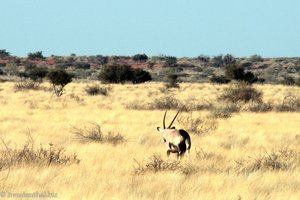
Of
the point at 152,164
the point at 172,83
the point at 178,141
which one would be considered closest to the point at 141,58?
the point at 172,83

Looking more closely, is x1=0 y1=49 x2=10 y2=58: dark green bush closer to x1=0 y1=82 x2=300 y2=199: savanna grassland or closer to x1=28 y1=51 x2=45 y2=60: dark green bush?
x1=28 y1=51 x2=45 y2=60: dark green bush

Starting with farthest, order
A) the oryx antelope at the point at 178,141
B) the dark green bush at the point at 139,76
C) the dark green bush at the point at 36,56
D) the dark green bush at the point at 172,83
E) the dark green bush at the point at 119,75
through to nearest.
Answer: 1. the dark green bush at the point at 36,56
2. the dark green bush at the point at 139,76
3. the dark green bush at the point at 119,75
4. the dark green bush at the point at 172,83
5. the oryx antelope at the point at 178,141

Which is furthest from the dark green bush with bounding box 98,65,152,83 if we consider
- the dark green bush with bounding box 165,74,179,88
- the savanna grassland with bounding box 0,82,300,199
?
the savanna grassland with bounding box 0,82,300,199

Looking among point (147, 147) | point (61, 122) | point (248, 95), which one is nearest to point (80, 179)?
point (147, 147)

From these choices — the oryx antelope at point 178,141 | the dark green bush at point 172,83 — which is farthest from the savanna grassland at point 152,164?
the dark green bush at point 172,83

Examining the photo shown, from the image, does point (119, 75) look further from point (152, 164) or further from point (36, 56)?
point (36, 56)

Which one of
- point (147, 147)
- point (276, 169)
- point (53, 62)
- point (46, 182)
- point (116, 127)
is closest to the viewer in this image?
point (46, 182)

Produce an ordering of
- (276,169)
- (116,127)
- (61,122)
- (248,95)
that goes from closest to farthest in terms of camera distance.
Answer: (276,169)
(116,127)
(61,122)
(248,95)

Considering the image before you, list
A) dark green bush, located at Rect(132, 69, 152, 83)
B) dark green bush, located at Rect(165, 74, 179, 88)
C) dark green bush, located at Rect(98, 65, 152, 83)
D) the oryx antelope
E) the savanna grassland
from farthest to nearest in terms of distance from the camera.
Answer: dark green bush, located at Rect(132, 69, 152, 83) < dark green bush, located at Rect(98, 65, 152, 83) < dark green bush, located at Rect(165, 74, 179, 88) < the oryx antelope < the savanna grassland

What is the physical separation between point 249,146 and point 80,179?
482 centimetres

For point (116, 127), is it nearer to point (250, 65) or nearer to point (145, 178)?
point (145, 178)

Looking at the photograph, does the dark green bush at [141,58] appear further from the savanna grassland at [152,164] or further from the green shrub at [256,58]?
the savanna grassland at [152,164]

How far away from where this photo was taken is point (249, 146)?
34.7ft

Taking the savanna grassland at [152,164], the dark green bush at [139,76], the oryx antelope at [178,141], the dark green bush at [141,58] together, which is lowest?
the dark green bush at [141,58]
